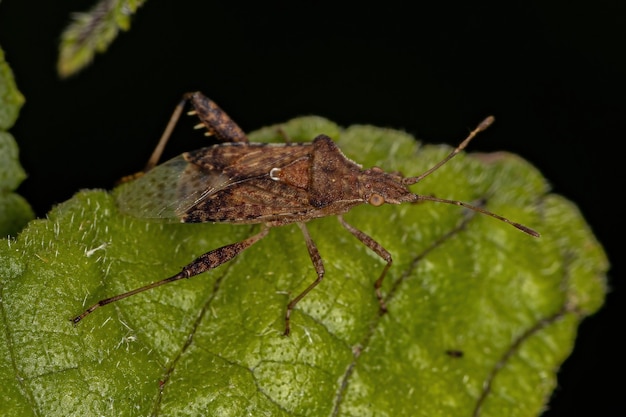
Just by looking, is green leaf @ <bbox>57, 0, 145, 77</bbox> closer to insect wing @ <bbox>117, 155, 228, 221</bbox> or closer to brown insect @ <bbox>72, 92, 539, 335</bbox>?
insect wing @ <bbox>117, 155, 228, 221</bbox>

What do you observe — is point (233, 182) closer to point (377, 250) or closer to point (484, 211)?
point (377, 250)

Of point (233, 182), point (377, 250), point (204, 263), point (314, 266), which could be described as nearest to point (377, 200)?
point (377, 250)

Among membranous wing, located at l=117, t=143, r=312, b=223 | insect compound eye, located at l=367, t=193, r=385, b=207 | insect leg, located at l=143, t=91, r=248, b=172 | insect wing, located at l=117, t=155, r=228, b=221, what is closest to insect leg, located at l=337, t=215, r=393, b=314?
insect compound eye, located at l=367, t=193, r=385, b=207

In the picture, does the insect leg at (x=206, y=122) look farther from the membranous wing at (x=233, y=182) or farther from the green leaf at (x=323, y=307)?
the green leaf at (x=323, y=307)

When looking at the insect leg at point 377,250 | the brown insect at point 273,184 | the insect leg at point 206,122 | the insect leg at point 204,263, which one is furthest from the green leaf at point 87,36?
the insect leg at point 377,250

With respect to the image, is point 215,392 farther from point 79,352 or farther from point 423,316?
point 423,316
